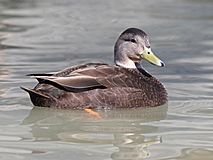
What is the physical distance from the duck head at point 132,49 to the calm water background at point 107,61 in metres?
0.51

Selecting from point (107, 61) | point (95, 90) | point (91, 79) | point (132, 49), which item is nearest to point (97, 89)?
point (95, 90)

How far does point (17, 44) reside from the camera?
12094 millimetres

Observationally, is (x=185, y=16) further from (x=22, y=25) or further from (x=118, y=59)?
(x=118, y=59)

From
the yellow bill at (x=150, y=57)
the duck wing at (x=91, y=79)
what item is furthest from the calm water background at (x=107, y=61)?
the yellow bill at (x=150, y=57)

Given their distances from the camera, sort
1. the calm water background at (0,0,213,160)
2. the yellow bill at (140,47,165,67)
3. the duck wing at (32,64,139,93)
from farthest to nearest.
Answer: the yellow bill at (140,47,165,67), the duck wing at (32,64,139,93), the calm water background at (0,0,213,160)

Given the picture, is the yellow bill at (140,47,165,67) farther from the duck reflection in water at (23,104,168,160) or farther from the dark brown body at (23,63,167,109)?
the duck reflection in water at (23,104,168,160)

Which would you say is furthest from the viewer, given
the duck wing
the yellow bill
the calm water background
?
the yellow bill

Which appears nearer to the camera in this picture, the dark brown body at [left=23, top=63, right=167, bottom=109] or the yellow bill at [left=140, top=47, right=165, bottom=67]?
the dark brown body at [left=23, top=63, right=167, bottom=109]

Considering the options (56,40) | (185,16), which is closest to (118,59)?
(56,40)

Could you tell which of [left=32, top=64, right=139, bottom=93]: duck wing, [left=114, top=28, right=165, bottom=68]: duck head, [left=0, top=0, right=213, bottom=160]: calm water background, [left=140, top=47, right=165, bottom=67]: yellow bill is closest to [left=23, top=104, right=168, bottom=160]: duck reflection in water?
[left=0, top=0, right=213, bottom=160]: calm water background

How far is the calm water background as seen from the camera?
6715 millimetres

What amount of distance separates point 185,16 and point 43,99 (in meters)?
7.49

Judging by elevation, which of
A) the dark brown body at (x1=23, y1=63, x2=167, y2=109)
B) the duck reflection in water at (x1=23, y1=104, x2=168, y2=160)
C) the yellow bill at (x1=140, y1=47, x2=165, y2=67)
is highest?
the yellow bill at (x1=140, y1=47, x2=165, y2=67)

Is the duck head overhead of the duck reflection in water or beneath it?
overhead
